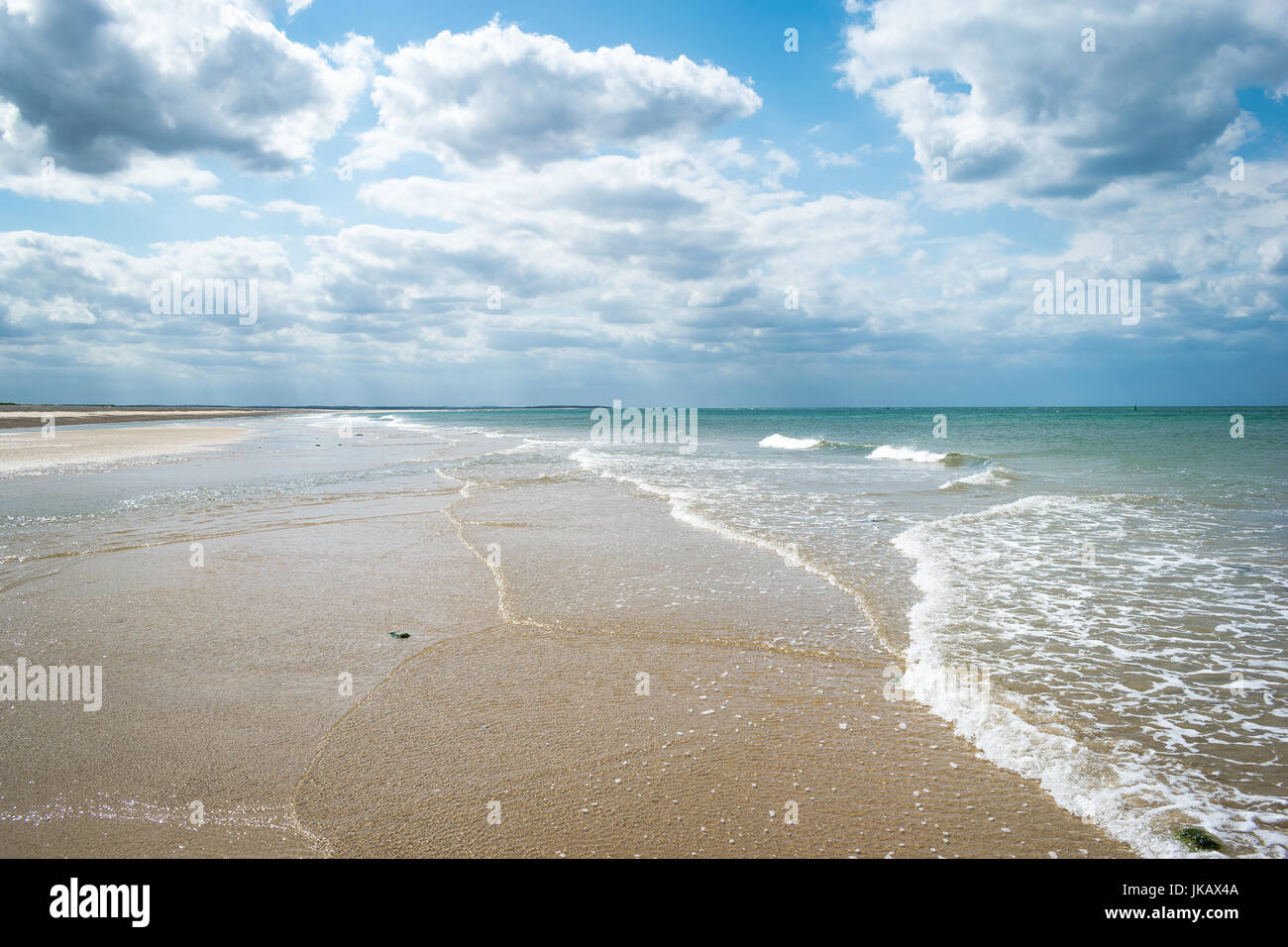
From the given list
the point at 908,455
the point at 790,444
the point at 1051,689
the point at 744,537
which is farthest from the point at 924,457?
the point at 1051,689

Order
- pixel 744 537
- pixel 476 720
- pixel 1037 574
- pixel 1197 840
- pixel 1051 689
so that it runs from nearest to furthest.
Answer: pixel 1197 840, pixel 476 720, pixel 1051 689, pixel 1037 574, pixel 744 537

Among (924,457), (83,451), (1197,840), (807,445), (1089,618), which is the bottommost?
(1197,840)

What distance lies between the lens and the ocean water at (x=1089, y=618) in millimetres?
4387

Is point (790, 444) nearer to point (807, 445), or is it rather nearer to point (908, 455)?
point (807, 445)

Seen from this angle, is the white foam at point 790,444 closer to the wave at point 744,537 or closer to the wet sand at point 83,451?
the wave at point 744,537

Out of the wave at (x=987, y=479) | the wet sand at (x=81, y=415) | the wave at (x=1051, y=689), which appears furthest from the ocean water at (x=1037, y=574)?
the wet sand at (x=81, y=415)

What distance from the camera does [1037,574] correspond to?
31.8 feet

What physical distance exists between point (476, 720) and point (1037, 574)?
27.7ft

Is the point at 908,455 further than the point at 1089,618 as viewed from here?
Yes

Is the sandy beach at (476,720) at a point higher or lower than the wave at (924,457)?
lower

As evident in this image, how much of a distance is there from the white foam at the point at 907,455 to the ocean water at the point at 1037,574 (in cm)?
616
